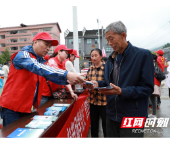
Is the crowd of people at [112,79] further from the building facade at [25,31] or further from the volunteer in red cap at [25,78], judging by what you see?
the building facade at [25,31]

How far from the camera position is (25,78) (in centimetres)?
145

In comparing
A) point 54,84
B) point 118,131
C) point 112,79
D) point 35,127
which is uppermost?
point 112,79

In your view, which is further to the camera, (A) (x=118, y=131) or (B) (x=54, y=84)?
(B) (x=54, y=84)

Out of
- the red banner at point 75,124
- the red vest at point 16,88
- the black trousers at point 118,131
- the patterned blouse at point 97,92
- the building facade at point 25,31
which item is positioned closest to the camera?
the black trousers at point 118,131

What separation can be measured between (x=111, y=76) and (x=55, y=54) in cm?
181

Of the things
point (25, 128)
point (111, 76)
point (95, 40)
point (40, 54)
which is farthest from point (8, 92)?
point (95, 40)

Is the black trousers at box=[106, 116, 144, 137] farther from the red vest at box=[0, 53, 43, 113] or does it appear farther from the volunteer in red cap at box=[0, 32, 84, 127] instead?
the red vest at box=[0, 53, 43, 113]

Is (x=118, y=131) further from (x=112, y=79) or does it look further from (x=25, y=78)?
(x=25, y=78)

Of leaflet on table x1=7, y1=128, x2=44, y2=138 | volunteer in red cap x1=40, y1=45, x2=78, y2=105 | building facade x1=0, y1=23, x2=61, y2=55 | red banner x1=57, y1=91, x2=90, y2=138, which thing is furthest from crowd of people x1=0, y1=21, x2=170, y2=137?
building facade x1=0, y1=23, x2=61, y2=55

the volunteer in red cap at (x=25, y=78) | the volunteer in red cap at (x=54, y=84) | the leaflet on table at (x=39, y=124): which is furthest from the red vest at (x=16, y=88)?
the volunteer in red cap at (x=54, y=84)

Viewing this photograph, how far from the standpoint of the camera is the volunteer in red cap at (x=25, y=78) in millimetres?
1353

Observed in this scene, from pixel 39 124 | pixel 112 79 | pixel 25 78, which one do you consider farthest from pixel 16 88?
pixel 112 79
